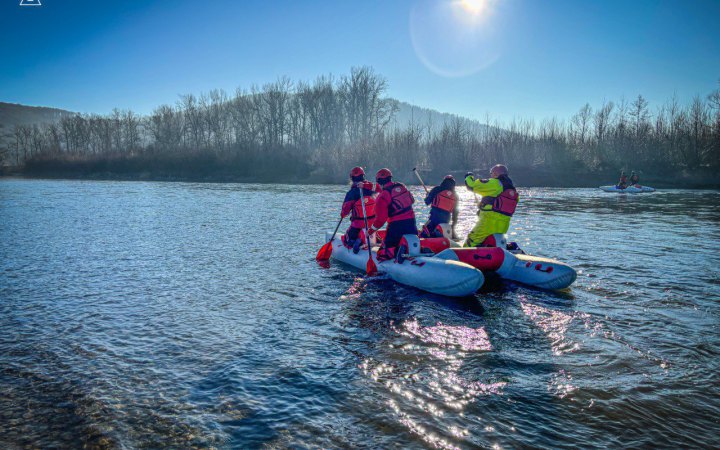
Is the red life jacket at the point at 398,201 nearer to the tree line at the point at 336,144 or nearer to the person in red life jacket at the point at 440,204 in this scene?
the person in red life jacket at the point at 440,204

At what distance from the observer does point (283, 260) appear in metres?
12.0

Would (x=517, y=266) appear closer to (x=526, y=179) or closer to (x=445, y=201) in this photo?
(x=445, y=201)

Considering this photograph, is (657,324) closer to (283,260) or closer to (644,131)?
(283,260)

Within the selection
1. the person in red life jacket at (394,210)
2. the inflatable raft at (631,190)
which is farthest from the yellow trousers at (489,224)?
the inflatable raft at (631,190)

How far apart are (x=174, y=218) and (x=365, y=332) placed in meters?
16.7

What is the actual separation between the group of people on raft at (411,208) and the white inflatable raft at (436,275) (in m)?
0.50

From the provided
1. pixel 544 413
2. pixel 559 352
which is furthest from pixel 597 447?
pixel 559 352

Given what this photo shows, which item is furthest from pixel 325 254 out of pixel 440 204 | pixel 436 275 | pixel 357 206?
pixel 436 275

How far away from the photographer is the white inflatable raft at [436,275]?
26.5ft

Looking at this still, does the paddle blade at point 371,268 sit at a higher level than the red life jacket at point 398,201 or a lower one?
lower

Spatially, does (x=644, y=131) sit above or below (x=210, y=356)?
above

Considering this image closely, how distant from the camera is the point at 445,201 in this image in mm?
10484

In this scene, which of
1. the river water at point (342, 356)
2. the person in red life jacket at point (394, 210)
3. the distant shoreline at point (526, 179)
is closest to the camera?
the river water at point (342, 356)

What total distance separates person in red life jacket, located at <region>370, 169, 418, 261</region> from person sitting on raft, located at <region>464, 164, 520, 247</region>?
1542 millimetres
